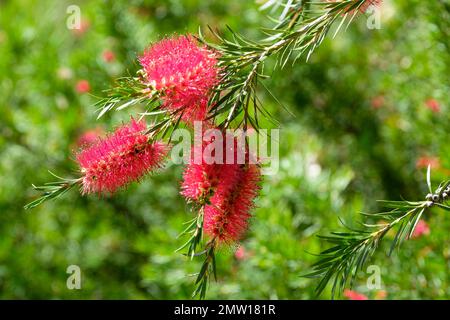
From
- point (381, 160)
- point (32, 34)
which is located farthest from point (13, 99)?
point (381, 160)

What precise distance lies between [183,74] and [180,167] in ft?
3.42

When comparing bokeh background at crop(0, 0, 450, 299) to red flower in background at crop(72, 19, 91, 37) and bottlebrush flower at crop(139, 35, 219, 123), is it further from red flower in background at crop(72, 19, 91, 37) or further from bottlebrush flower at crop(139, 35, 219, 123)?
bottlebrush flower at crop(139, 35, 219, 123)

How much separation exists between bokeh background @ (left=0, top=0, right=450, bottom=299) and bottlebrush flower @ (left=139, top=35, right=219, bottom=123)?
675 mm

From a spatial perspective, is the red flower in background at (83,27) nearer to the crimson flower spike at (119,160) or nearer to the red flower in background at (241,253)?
the red flower in background at (241,253)

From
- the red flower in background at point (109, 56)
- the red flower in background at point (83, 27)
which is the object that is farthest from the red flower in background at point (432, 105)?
the red flower in background at point (83, 27)

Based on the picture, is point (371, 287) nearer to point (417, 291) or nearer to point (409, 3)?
point (417, 291)

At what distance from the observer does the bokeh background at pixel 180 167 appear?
4.66 feet

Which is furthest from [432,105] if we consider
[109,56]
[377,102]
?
[109,56]

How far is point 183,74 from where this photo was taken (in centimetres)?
66

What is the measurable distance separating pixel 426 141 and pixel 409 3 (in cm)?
42

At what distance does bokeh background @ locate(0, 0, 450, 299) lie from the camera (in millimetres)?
1419

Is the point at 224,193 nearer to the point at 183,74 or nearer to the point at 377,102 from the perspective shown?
the point at 183,74

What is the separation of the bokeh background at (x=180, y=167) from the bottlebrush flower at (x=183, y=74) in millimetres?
675

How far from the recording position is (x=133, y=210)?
1933 mm
